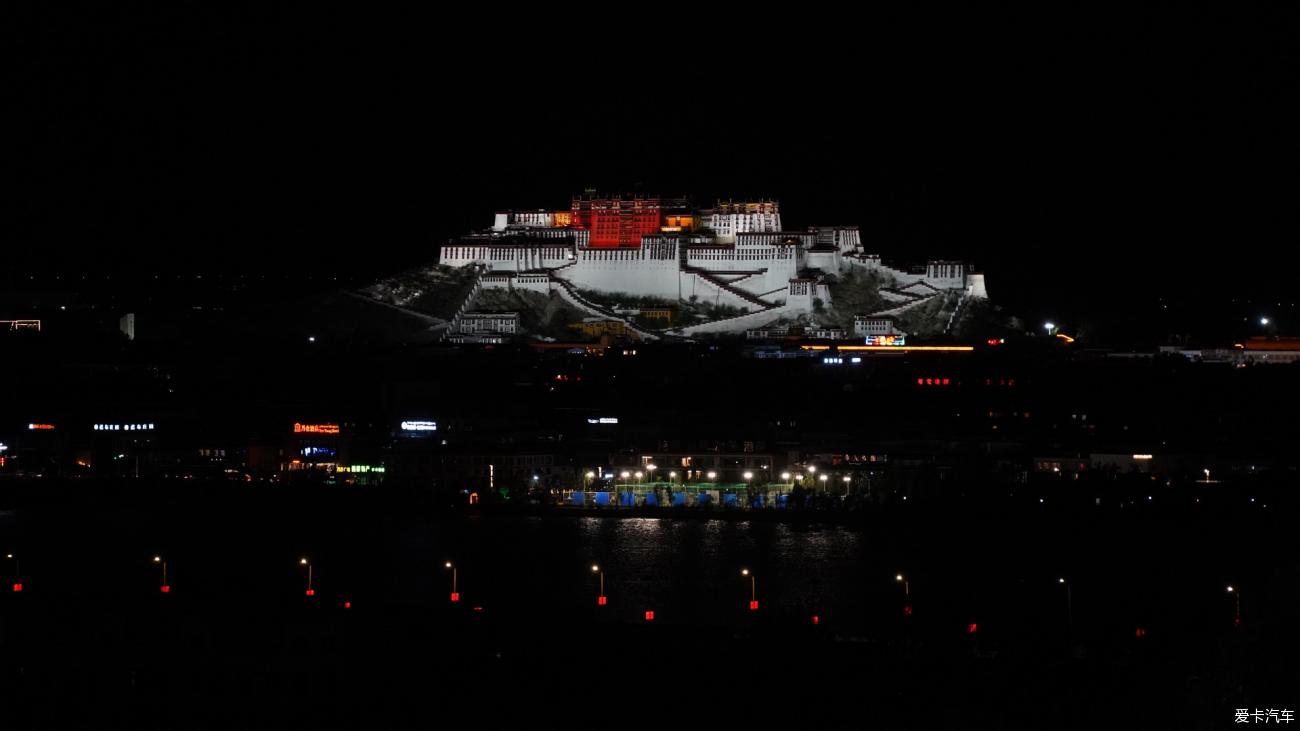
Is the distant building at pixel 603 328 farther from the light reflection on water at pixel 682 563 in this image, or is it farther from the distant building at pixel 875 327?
the light reflection on water at pixel 682 563

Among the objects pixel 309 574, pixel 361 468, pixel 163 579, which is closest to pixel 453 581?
pixel 309 574

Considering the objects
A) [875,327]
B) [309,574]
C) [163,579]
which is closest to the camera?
[163,579]

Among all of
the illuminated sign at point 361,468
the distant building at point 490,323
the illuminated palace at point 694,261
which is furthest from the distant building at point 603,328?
the illuminated sign at point 361,468

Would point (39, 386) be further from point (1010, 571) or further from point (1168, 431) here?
point (1010, 571)

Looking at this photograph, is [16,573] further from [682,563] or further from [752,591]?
[752,591]

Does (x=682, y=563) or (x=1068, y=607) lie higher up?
(x=682, y=563)
